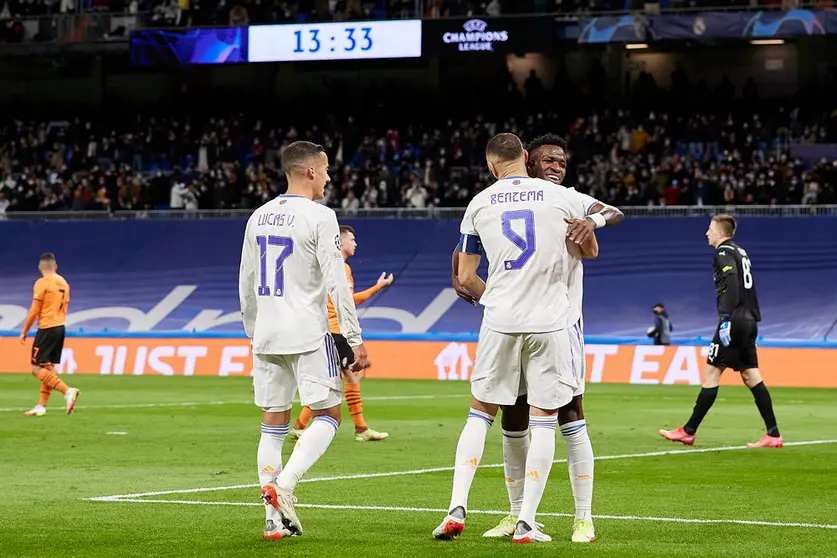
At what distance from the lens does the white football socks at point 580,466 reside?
862 centimetres

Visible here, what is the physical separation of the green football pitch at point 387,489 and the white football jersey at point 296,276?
4.05ft

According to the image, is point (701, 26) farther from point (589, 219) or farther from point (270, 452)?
point (270, 452)

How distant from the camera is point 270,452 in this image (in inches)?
357

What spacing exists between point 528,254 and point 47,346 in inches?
533

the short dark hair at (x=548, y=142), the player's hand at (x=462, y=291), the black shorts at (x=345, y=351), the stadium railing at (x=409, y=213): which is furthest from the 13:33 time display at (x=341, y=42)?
the black shorts at (x=345, y=351)

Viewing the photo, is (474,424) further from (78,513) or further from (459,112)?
(459,112)

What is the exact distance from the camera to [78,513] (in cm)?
981

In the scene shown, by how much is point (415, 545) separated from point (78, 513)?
2.74 metres

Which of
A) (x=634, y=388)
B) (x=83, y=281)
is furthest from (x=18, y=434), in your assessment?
(x=83, y=281)

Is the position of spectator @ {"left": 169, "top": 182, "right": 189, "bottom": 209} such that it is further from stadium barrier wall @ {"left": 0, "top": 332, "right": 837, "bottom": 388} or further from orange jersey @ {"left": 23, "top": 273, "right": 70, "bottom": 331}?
orange jersey @ {"left": 23, "top": 273, "right": 70, "bottom": 331}

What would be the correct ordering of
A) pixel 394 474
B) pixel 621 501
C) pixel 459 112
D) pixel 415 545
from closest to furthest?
pixel 415 545
pixel 621 501
pixel 394 474
pixel 459 112

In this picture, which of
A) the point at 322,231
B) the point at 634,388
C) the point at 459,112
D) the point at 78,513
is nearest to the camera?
the point at 322,231

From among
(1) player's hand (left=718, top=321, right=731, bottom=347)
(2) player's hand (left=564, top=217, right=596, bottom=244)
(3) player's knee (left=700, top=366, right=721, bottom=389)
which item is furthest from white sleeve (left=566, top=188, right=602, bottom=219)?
(3) player's knee (left=700, top=366, right=721, bottom=389)

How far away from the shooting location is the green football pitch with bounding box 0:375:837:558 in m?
8.44
